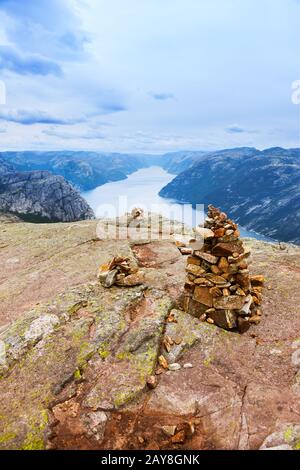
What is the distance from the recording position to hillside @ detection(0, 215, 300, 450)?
41.8ft

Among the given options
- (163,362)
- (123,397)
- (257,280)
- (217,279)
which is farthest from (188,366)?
(257,280)

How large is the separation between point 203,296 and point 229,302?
1.56 metres

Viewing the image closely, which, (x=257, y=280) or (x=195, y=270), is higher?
(x=195, y=270)

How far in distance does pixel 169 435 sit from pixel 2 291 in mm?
18850

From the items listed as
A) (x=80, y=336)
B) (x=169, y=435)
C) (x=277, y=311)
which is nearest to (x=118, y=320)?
(x=80, y=336)

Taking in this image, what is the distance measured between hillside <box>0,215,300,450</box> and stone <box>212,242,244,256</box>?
13.7 ft

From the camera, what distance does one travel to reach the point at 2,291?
2630 cm

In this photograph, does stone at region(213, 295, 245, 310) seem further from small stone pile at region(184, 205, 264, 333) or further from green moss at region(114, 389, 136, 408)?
green moss at region(114, 389, 136, 408)

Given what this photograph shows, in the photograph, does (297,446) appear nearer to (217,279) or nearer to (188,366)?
(188,366)

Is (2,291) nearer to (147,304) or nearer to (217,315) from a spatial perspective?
(147,304)

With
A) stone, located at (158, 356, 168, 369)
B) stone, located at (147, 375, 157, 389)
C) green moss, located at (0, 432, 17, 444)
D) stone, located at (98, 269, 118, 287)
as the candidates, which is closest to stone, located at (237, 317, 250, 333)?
stone, located at (158, 356, 168, 369)

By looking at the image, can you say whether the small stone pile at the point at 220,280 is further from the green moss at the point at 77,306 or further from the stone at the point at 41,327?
the stone at the point at 41,327

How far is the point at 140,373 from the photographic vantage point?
15.4 m
